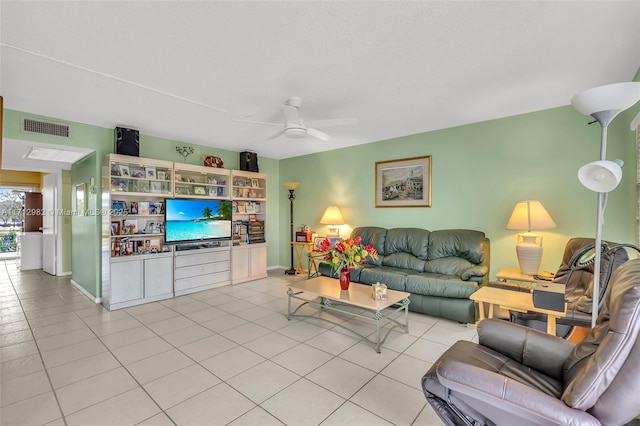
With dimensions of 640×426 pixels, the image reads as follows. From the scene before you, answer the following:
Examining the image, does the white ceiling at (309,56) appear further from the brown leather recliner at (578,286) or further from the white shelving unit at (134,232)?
the brown leather recliner at (578,286)

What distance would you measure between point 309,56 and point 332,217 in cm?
333

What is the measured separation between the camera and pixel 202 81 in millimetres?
2789

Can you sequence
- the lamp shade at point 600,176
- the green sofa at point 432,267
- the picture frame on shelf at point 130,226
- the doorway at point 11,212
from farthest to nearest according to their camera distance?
1. the doorway at point 11,212
2. the picture frame on shelf at point 130,226
3. the green sofa at point 432,267
4. the lamp shade at point 600,176

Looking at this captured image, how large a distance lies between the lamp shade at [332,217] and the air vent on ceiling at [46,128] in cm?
395

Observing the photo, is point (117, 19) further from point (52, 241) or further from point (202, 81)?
point (52, 241)

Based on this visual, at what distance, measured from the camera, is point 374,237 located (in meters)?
4.83

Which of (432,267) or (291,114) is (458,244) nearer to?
(432,267)

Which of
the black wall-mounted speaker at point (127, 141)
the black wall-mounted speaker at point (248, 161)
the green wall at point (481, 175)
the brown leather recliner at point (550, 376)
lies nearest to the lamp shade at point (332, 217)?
the green wall at point (481, 175)

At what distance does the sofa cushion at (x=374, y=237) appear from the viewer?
15.4ft

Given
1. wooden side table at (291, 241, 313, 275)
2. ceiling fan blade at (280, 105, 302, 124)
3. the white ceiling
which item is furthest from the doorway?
ceiling fan blade at (280, 105, 302, 124)

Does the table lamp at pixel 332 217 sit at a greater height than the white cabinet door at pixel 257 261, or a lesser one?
greater

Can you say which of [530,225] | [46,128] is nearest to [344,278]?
[530,225]

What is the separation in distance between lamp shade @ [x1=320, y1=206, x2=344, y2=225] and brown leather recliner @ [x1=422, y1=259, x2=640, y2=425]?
12.0 feet

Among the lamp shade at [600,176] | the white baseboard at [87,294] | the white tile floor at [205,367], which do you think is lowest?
the white tile floor at [205,367]
